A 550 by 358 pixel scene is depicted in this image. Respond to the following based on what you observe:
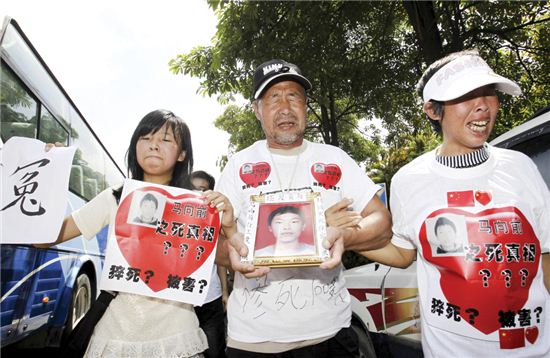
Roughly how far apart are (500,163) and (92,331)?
74.5 inches

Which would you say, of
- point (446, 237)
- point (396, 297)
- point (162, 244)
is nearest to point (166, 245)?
point (162, 244)

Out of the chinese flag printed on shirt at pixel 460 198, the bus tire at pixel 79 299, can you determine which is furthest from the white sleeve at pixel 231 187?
the bus tire at pixel 79 299

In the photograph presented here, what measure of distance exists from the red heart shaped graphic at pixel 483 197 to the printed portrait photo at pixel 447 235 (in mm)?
101

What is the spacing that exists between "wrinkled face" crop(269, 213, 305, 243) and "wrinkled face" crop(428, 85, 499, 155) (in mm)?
728

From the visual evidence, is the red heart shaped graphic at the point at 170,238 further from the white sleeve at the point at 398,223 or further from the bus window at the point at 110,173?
the bus window at the point at 110,173

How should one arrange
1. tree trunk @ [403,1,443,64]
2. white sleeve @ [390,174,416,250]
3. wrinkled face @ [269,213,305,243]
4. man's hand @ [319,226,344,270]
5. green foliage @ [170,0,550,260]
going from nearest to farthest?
man's hand @ [319,226,344,270]
wrinkled face @ [269,213,305,243]
white sleeve @ [390,174,416,250]
tree trunk @ [403,1,443,64]
green foliage @ [170,0,550,260]

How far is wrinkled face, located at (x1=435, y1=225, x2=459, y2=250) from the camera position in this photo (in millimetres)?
1658

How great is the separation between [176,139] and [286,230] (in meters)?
0.80

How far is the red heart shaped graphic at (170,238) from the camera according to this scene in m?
1.86

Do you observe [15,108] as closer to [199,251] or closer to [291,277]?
[199,251]

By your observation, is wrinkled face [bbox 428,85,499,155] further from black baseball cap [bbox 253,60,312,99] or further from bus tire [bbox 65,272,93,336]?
bus tire [bbox 65,272,93,336]

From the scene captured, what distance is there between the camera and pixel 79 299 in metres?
5.72

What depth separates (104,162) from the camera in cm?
758

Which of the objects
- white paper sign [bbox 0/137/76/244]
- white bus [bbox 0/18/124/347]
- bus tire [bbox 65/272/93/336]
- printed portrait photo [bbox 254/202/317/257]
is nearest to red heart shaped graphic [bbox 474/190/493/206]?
printed portrait photo [bbox 254/202/317/257]
